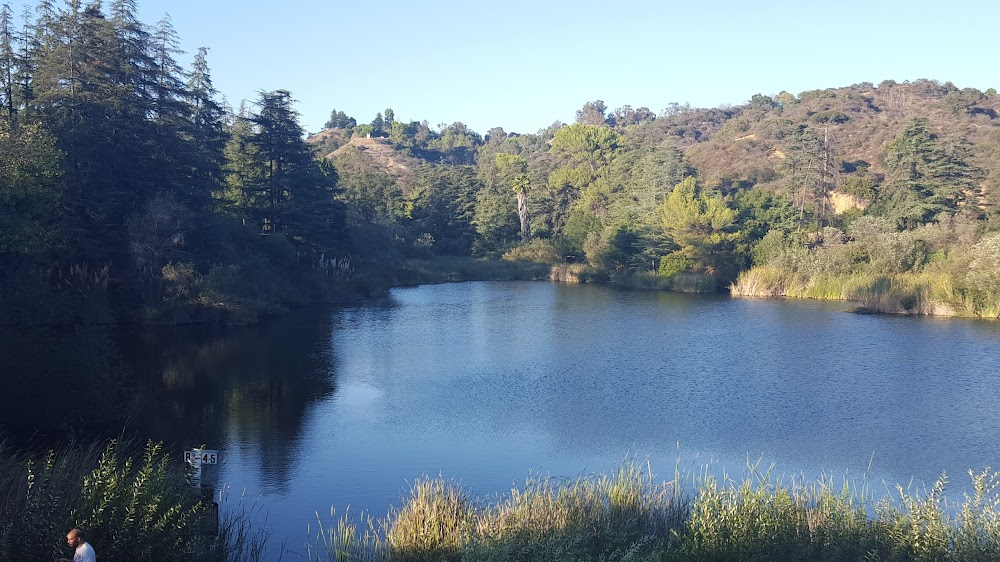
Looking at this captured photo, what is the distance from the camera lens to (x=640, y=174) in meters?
64.3

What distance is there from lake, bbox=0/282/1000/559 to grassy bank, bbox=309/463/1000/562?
2.45 m

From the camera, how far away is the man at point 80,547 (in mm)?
7820

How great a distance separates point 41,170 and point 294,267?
1793 cm

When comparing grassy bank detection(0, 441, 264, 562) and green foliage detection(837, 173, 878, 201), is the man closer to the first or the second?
grassy bank detection(0, 441, 264, 562)

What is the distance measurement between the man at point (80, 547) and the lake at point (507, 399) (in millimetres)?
3955

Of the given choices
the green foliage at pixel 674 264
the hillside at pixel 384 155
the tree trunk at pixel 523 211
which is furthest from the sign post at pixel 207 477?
the hillside at pixel 384 155

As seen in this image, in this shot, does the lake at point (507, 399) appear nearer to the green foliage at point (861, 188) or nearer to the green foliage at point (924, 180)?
the green foliage at point (924, 180)

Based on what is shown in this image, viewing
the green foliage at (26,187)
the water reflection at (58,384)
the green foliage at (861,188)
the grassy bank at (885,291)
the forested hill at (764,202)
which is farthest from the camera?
the green foliage at (861,188)

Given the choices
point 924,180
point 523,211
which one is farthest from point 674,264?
point 523,211

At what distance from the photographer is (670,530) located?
984cm

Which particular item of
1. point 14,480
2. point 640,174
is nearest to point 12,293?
point 14,480

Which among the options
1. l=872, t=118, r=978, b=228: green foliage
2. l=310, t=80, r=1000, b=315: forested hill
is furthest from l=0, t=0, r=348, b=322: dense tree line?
l=872, t=118, r=978, b=228: green foliage

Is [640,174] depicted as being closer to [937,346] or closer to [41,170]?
[937,346]

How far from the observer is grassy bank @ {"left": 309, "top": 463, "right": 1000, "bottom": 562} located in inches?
348
